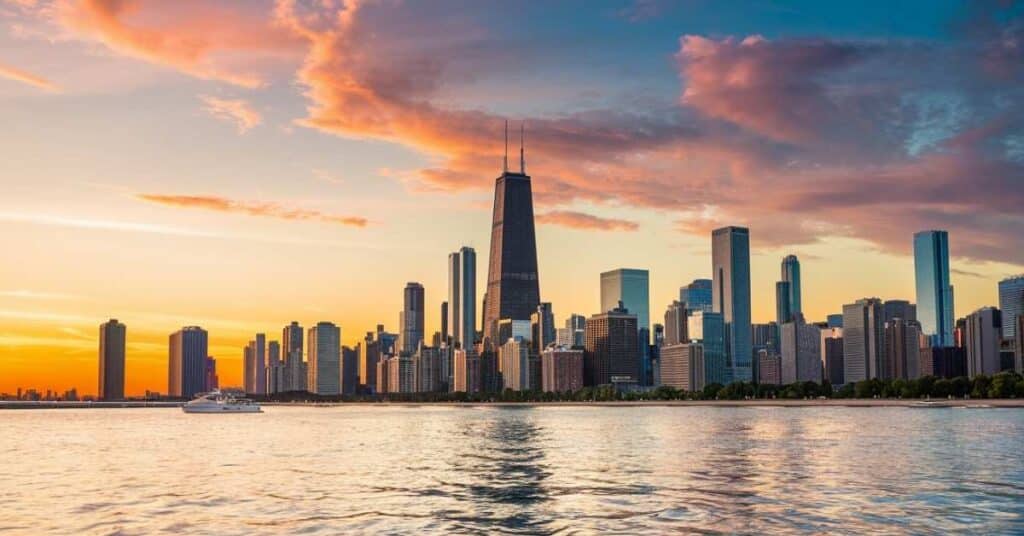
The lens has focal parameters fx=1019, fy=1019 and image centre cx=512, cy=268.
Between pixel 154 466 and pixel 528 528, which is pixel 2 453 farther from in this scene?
pixel 528 528

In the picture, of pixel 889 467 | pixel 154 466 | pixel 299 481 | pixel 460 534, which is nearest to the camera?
pixel 460 534

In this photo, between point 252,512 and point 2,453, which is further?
point 2,453

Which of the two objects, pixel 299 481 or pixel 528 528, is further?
pixel 299 481

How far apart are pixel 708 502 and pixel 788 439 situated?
7419 centimetres

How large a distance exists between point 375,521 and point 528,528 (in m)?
8.77

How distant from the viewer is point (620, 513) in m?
56.6

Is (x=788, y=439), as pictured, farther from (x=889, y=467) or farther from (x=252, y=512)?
(x=252, y=512)

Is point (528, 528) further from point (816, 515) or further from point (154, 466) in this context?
point (154, 466)

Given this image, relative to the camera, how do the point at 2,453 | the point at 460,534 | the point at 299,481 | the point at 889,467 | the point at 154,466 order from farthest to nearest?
1. the point at 2,453
2. the point at 154,466
3. the point at 889,467
4. the point at 299,481
5. the point at 460,534

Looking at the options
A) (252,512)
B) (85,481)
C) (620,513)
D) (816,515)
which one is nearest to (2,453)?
(85,481)

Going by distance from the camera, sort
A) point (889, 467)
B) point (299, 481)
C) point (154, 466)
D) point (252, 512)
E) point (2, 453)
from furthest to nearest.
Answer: point (2, 453) < point (154, 466) < point (889, 467) < point (299, 481) < point (252, 512)

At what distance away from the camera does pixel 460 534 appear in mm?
50062

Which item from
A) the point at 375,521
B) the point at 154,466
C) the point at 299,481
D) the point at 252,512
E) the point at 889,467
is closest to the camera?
the point at 375,521

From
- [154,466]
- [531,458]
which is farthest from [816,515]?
[154,466]
